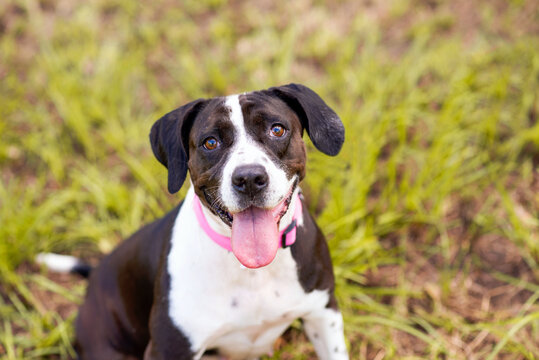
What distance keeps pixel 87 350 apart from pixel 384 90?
122 inches

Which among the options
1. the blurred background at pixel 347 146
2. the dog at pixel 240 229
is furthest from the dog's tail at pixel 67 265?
the dog at pixel 240 229

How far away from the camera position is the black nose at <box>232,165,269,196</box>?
1.98 meters

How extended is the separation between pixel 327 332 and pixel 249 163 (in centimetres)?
107

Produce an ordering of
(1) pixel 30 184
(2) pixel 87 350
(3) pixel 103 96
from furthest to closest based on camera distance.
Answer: (3) pixel 103 96 < (1) pixel 30 184 < (2) pixel 87 350

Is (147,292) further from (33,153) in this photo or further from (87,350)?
(33,153)

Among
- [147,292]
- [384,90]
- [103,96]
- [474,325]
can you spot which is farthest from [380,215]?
[103,96]

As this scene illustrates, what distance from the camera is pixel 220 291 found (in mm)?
2248

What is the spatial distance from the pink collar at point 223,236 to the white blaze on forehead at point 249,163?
18cm

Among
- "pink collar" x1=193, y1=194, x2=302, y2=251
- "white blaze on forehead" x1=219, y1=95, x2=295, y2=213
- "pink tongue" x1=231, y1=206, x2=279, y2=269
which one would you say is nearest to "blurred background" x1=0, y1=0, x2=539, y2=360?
"pink collar" x1=193, y1=194, x2=302, y2=251

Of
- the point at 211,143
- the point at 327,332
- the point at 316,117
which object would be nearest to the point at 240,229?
the point at 211,143

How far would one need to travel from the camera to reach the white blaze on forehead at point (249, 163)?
203 cm

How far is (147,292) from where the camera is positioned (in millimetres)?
2650

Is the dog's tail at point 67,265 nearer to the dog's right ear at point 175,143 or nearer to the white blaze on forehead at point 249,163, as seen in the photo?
the dog's right ear at point 175,143

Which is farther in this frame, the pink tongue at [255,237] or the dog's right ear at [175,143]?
the dog's right ear at [175,143]
